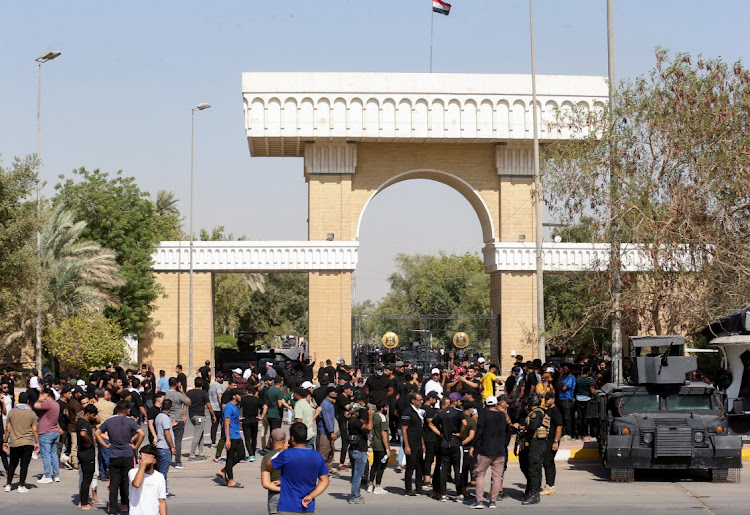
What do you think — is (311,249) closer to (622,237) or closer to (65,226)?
(65,226)

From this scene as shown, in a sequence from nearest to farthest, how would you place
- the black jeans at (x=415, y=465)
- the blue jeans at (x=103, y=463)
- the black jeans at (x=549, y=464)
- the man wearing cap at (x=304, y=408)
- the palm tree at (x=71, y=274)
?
the black jeans at (x=549, y=464)
the black jeans at (x=415, y=465)
the blue jeans at (x=103, y=463)
the man wearing cap at (x=304, y=408)
the palm tree at (x=71, y=274)

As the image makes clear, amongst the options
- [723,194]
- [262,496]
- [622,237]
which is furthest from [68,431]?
[723,194]

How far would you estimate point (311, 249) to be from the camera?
144ft

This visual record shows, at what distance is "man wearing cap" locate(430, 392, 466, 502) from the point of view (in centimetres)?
1605

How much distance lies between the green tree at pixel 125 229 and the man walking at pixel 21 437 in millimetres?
26199

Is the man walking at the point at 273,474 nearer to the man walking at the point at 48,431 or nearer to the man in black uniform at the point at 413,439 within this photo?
the man in black uniform at the point at 413,439

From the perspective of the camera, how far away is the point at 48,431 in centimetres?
1791

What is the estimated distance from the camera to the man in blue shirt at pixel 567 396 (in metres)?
22.1

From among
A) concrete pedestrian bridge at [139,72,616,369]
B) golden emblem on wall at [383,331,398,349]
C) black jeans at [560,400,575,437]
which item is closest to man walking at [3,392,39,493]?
black jeans at [560,400,575,437]

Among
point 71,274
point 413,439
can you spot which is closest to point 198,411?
point 413,439

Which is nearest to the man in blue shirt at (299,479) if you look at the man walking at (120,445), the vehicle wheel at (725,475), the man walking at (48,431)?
the man walking at (120,445)

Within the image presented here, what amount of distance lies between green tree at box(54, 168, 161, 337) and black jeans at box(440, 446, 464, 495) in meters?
28.6

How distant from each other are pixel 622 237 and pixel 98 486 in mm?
13212

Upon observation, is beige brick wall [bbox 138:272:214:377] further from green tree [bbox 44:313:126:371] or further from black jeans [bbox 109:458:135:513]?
black jeans [bbox 109:458:135:513]
